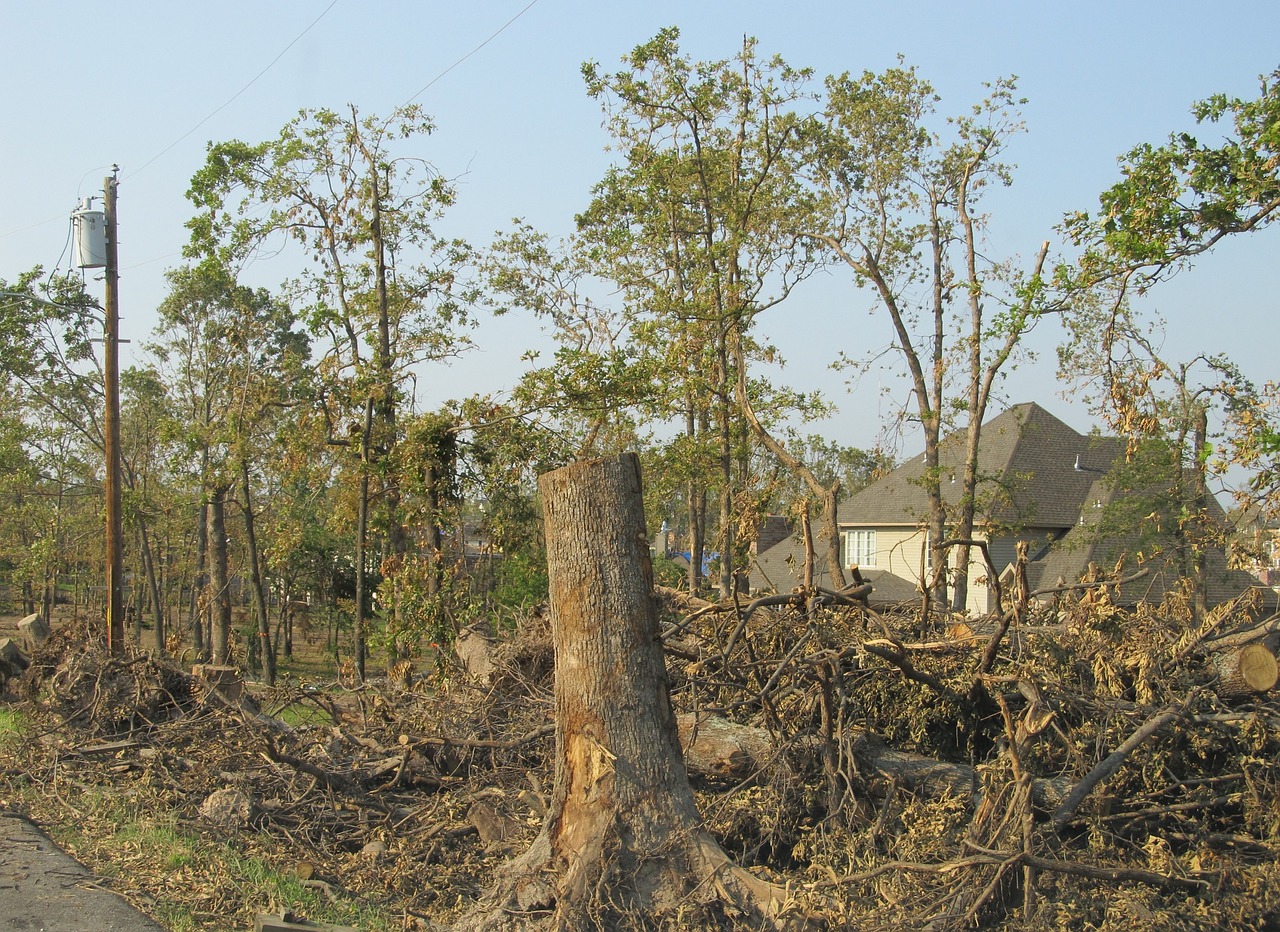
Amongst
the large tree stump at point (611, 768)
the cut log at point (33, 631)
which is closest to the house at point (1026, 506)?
the cut log at point (33, 631)

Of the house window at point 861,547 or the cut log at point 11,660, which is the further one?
the house window at point 861,547

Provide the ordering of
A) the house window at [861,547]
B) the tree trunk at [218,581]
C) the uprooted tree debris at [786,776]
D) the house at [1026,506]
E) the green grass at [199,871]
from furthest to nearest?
the house window at [861,547] < the house at [1026,506] < the tree trunk at [218,581] < the green grass at [199,871] < the uprooted tree debris at [786,776]

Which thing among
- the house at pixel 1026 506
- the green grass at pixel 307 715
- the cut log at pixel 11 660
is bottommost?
the green grass at pixel 307 715

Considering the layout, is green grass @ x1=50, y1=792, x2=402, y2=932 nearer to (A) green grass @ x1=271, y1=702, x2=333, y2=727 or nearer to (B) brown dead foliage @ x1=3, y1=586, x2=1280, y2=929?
(B) brown dead foliage @ x1=3, y1=586, x2=1280, y2=929

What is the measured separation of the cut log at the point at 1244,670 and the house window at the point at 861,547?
25.1 metres

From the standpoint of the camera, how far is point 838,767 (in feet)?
21.2

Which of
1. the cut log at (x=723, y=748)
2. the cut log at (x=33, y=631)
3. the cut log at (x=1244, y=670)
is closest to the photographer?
the cut log at (x=1244, y=670)

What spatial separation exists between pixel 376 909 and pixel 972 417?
1689 cm

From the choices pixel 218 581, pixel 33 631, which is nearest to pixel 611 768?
pixel 33 631

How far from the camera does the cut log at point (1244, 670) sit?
6508 mm

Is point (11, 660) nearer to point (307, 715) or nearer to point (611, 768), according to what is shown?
point (307, 715)

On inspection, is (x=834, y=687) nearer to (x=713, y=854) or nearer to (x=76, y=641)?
(x=713, y=854)

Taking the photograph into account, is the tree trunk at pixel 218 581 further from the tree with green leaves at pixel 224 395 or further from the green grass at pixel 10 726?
the green grass at pixel 10 726

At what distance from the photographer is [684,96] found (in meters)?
19.1
